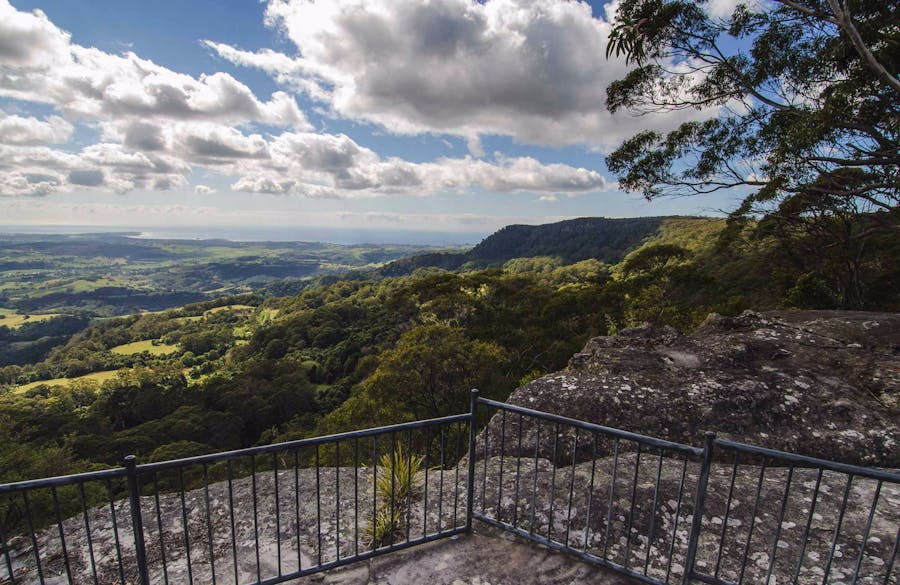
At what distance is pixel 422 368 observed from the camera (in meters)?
17.0

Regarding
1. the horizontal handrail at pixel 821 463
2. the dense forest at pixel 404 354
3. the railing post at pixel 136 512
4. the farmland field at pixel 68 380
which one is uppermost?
the horizontal handrail at pixel 821 463

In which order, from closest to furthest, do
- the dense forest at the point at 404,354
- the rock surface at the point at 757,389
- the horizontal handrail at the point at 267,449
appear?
the horizontal handrail at the point at 267,449 → the rock surface at the point at 757,389 → the dense forest at the point at 404,354

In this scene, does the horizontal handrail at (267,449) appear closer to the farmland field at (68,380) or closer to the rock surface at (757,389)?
the rock surface at (757,389)

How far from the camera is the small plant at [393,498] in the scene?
Result: 3.86 metres

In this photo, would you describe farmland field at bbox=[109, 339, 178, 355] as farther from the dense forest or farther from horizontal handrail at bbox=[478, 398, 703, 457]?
horizontal handrail at bbox=[478, 398, 703, 457]

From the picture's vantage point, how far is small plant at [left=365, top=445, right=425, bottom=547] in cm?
386

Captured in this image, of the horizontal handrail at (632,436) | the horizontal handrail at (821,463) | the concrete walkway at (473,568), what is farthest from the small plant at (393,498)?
the horizontal handrail at (821,463)

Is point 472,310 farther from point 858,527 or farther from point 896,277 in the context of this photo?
point 858,527

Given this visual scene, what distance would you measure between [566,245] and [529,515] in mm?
174120

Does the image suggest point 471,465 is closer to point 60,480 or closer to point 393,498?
point 393,498

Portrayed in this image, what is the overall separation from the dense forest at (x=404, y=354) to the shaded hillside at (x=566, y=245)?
7451 centimetres

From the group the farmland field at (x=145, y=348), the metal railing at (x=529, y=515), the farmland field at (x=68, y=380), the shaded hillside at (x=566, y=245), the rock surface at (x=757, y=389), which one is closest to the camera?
the metal railing at (x=529, y=515)

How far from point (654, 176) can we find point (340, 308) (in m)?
67.1

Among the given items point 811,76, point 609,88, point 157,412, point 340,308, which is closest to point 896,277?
point 811,76
